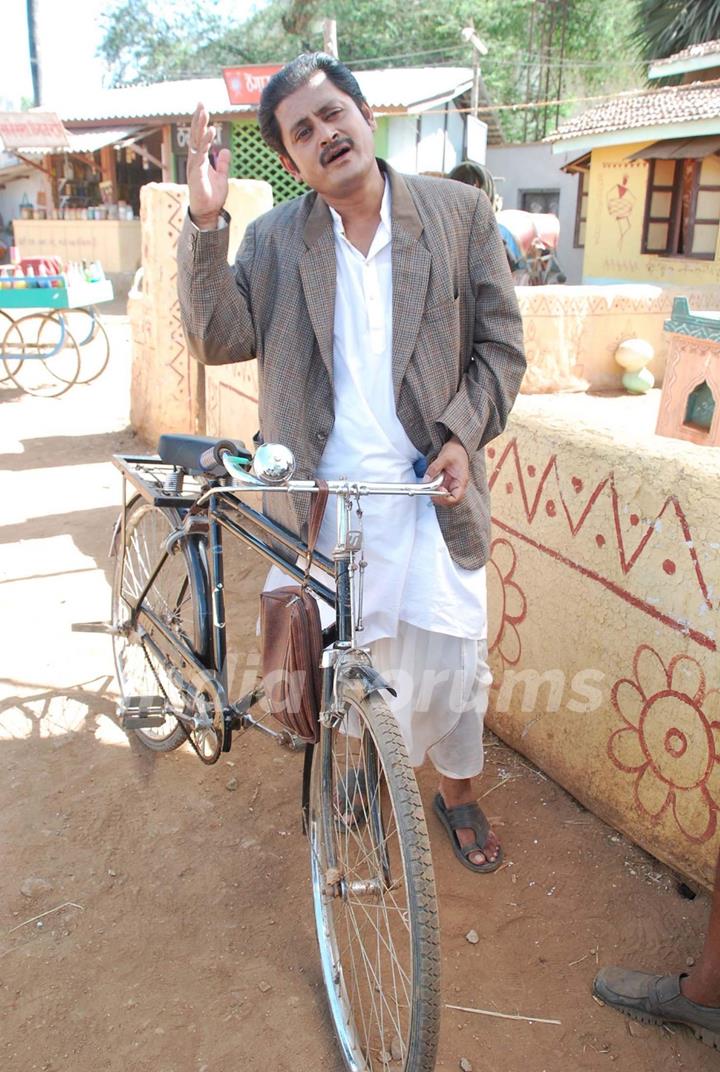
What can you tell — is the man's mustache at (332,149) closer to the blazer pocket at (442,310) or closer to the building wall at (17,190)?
the blazer pocket at (442,310)

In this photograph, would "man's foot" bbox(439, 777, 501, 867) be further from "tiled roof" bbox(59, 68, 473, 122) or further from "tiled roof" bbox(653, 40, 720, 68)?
"tiled roof" bbox(653, 40, 720, 68)

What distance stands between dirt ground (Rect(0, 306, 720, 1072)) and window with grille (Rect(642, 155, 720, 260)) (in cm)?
1093

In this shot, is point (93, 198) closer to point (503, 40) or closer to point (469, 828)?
point (503, 40)

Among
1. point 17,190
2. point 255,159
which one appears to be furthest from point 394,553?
point 17,190

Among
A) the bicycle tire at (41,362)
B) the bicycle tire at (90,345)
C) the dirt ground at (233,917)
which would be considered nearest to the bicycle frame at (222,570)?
the dirt ground at (233,917)

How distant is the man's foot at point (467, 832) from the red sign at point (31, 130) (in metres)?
13.9

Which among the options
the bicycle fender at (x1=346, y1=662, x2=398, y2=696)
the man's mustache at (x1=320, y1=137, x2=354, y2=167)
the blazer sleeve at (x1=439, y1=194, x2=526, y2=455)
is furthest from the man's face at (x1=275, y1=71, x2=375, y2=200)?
the bicycle fender at (x1=346, y1=662, x2=398, y2=696)

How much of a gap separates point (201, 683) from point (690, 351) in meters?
4.12

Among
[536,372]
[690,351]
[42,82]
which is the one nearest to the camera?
[690,351]

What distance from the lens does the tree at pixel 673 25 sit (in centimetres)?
1617

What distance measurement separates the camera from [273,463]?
1648mm

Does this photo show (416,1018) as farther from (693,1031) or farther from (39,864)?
(39,864)

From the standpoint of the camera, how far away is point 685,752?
216cm

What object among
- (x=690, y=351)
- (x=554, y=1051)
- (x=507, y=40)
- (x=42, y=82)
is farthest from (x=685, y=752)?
(x=507, y=40)
